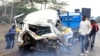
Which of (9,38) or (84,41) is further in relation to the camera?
(9,38)

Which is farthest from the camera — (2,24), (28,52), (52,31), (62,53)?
(2,24)

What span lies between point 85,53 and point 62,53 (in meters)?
1.36

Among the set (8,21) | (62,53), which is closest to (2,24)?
(8,21)

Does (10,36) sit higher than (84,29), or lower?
lower

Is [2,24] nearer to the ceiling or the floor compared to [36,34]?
nearer to the floor

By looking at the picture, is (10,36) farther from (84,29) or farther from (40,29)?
(84,29)

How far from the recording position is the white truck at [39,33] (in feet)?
42.1

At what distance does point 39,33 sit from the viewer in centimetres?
1329

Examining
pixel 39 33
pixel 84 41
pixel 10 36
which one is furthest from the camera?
pixel 10 36

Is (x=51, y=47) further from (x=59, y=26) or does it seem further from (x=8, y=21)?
(x=8, y=21)

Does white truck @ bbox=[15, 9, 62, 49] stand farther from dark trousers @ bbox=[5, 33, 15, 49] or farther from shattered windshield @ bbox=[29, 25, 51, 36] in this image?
dark trousers @ bbox=[5, 33, 15, 49]

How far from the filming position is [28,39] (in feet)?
43.6

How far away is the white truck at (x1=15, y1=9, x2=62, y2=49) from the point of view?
12.8 meters

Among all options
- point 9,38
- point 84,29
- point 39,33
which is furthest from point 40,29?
point 9,38
